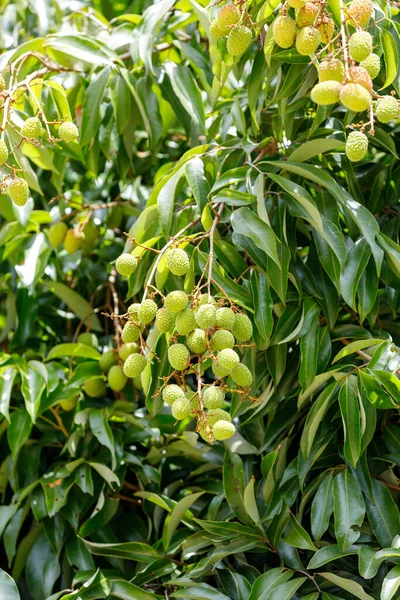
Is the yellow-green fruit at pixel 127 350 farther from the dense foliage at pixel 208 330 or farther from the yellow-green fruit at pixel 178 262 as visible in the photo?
the yellow-green fruit at pixel 178 262

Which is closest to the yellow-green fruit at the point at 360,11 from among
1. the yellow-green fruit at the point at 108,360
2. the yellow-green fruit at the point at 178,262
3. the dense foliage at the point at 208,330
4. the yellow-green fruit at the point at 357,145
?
the dense foliage at the point at 208,330

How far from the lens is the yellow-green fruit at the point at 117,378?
1.50 m

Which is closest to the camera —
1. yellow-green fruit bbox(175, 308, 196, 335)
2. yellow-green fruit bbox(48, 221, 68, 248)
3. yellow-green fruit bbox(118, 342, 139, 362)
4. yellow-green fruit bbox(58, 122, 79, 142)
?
yellow-green fruit bbox(175, 308, 196, 335)

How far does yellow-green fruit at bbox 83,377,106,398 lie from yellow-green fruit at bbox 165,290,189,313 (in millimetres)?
588

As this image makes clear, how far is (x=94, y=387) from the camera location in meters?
1.55

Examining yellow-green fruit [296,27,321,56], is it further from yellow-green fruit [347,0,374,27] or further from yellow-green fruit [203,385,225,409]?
yellow-green fruit [203,385,225,409]

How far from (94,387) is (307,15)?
2.80 feet

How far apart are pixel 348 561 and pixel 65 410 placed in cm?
63

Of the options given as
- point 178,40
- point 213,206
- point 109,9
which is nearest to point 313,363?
point 213,206

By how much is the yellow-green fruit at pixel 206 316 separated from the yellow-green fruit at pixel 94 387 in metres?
0.62

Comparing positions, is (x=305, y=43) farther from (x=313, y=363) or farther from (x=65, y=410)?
(x=65, y=410)

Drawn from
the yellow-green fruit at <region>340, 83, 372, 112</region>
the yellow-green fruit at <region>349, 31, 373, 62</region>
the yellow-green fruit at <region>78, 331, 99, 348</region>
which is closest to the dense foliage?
the yellow-green fruit at <region>78, 331, 99, 348</region>

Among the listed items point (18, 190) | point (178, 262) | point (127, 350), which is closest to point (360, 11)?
point (178, 262)

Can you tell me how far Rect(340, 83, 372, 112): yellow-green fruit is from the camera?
0.79 m
